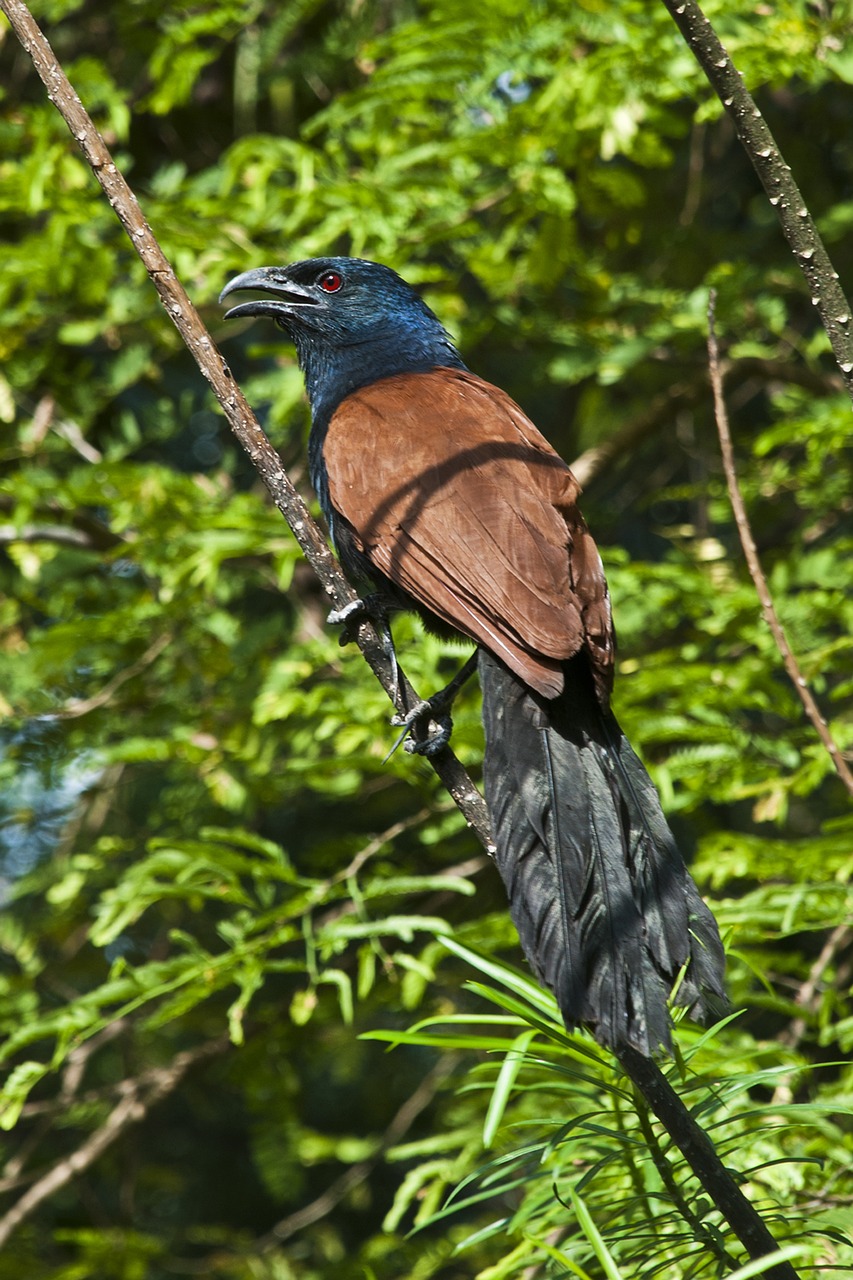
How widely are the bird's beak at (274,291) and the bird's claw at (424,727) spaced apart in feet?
4.23

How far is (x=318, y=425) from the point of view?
3.11 metres

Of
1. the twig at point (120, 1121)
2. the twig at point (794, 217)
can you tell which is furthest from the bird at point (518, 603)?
the twig at point (120, 1121)

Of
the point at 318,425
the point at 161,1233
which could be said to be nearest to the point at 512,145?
the point at 318,425

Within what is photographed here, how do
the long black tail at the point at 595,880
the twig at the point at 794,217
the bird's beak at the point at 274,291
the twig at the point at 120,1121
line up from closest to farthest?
1. the twig at the point at 794,217
2. the long black tail at the point at 595,880
3. the bird's beak at the point at 274,291
4. the twig at the point at 120,1121

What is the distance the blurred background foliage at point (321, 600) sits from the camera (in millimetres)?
3084

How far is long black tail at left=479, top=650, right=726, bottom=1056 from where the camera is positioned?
165cm

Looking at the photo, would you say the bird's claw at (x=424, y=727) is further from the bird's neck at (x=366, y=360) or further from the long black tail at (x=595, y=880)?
the bird's neck at (x=366, y=360)

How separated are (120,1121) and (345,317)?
8.66 feet

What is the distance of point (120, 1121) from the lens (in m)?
3.97

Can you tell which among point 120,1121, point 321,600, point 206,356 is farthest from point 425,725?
point 120,1121

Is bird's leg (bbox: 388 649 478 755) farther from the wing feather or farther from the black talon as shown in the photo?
the wing feather

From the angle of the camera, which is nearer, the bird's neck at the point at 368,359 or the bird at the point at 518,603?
the bird at the point at 518,603

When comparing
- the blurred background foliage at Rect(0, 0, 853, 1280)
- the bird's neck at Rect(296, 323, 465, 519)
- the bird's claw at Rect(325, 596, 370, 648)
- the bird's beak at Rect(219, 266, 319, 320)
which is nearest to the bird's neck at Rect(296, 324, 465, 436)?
the bird's neck at Rect(296, 323, 465, 519)

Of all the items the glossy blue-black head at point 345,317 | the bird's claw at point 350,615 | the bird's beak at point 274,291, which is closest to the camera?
the bird's claw at point 350,615
